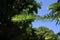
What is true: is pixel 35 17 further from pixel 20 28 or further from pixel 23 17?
pixel 20 28

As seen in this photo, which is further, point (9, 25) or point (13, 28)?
point (9, 25)

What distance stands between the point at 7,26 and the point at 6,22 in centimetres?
58

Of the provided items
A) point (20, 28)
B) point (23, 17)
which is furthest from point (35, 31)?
point (23, 17)

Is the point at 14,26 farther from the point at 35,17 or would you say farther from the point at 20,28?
the point at 35,17

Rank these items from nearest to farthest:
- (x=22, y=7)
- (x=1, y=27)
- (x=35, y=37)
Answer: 1. (x=1, y=27)
2. (x=35, y=37)
3. (x=22, y=7)

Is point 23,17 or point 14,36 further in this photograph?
point 14,36

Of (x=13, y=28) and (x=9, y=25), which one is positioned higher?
(x=9, y=25)

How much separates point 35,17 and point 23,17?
6.0 inches

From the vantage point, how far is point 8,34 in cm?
1617

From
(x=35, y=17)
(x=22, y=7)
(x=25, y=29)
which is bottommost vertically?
(x=35, y=17)

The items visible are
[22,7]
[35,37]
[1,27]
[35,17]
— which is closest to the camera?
[35,17]

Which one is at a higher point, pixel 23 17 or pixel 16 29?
pixel 16 29

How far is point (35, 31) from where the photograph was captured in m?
17.6

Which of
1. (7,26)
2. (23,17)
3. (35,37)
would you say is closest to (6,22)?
(7,26)
